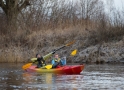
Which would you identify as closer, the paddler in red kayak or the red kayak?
the red kayak

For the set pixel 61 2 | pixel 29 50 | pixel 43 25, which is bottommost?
pixel 29 50

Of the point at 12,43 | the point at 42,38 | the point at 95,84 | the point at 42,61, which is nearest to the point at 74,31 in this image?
the point at 42,38

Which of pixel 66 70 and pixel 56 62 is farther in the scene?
pixel 56 62

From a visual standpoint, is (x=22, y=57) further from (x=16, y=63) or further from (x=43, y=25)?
(x=43, y=25)

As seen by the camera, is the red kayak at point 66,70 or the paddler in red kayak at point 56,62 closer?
the red kayak at point 66,70

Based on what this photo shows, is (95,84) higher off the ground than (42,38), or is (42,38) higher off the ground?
(42,38)

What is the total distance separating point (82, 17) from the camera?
35.4 m

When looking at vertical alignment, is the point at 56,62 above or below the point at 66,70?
above

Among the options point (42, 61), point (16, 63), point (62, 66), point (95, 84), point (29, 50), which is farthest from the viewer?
point (29, 50)

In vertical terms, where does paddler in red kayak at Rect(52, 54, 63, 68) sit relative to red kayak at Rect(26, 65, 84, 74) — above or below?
above

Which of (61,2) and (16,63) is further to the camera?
(61,2)

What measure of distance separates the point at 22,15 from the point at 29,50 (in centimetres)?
539

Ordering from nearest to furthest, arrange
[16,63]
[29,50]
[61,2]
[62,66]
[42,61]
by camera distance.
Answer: [62,66] → [42,61] → [16,63] → [29,50] → [61,2]

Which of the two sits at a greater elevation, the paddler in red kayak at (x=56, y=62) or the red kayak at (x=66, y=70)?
the paddler in red kayak at (x=56, y=62)
